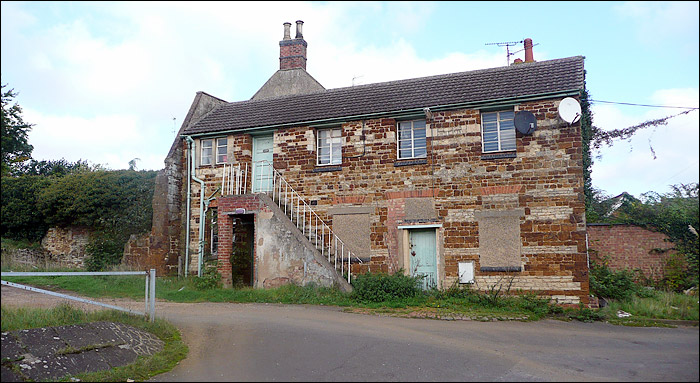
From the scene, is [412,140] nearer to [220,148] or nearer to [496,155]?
[496,155]

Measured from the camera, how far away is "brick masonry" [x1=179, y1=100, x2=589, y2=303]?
12.8 m

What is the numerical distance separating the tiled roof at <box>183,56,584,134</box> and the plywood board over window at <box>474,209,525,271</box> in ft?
10.9

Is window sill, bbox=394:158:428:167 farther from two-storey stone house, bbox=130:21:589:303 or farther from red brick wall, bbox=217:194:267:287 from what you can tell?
red brick wall, bbox=217:194:267:287

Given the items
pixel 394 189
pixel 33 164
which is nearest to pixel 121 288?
pixel 394 189

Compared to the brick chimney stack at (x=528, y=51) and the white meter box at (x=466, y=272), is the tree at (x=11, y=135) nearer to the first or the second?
the white meter box at (x=466, y=272)

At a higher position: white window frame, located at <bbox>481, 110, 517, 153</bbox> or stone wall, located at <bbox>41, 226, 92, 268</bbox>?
white window frame, located at <bbox>481, 110, 517, 153</bbox>

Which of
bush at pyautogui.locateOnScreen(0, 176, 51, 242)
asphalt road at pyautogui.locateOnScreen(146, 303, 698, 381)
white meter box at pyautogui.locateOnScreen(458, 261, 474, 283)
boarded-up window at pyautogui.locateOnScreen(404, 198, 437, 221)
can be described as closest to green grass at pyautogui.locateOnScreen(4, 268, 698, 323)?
white meter box at pyautogui.locateOnScreen(458, 261, 474, 283)

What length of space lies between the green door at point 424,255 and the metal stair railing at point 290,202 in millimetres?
1668

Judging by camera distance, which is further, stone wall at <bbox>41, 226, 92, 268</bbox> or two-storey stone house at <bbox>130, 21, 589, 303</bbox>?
stone wall at <bbox>41, 226, 92, 268</bbox>

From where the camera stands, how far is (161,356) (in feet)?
22.8

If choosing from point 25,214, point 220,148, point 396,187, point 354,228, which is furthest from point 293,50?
point 25,214

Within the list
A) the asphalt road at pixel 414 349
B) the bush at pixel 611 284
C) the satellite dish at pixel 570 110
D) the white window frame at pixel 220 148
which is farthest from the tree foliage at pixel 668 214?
the white window frame at pixel 220 148

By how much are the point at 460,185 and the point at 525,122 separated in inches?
96.8

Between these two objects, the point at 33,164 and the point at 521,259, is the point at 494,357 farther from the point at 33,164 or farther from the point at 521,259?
the point at 33,164
